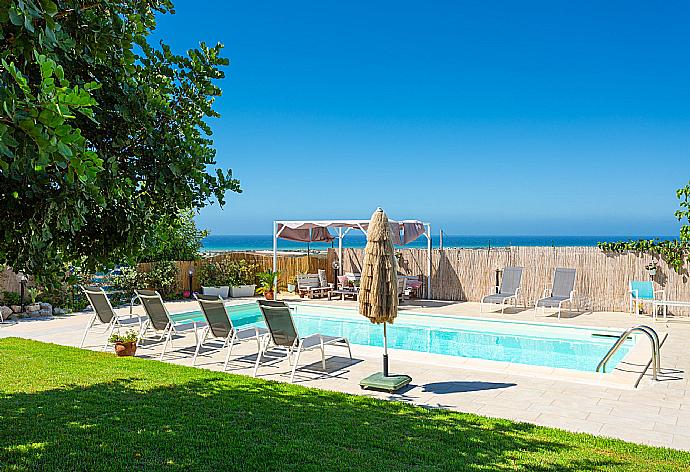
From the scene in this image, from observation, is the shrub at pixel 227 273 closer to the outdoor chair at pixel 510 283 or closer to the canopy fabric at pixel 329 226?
the canopy fabric at pixel 329 226

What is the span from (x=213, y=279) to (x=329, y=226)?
4199 mm

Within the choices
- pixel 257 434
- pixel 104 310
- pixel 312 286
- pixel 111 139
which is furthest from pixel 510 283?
pixel 111 139

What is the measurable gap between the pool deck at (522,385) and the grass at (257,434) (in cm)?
52

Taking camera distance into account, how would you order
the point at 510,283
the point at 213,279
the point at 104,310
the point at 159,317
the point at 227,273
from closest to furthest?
1. the point at 159,317
2. the point at 104,310
3. the point at 510,283
4. the point at 213,279
5. the point at 227,273

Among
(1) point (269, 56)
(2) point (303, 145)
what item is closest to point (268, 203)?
(2) point (303, 145)

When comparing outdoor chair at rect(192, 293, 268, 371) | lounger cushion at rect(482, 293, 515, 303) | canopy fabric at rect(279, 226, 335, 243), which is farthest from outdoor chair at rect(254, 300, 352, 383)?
canopy fabric at rect(279, 226, 335, 243)

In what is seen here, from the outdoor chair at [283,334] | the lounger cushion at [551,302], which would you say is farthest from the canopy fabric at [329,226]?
the outdoor chair at [283,334]

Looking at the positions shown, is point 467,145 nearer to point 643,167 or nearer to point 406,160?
point 406,160

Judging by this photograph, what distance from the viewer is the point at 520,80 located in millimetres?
34062

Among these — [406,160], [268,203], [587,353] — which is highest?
[406,160]

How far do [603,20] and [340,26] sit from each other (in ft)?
41.6

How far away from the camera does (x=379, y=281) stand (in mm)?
7008

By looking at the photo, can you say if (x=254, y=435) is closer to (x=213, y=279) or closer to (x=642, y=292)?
(x=642, y=292)

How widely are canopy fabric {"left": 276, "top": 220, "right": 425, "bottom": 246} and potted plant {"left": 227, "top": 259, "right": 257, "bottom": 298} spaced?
1596 mm
